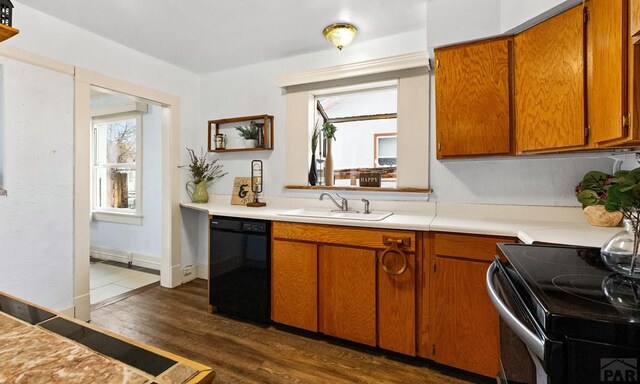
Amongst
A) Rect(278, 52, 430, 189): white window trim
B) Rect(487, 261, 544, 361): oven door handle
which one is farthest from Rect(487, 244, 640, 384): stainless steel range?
Rect(278, 52, 430, 189): white window trim

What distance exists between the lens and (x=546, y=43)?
1.72m

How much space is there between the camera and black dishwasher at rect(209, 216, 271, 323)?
7.85 feet

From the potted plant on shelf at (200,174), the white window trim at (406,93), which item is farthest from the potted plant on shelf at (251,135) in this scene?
the white window trim at (406,93)

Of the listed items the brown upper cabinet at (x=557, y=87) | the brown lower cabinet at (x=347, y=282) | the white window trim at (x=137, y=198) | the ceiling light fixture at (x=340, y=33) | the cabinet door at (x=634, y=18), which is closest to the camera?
the cabinet door at (x=634, y=18)

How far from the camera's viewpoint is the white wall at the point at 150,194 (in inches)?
151

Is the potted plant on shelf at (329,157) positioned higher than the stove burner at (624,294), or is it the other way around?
the potted plant on shelf at (329,157)

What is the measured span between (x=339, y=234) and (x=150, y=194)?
2.88m

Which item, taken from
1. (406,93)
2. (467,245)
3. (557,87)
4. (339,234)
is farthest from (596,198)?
(339,234)

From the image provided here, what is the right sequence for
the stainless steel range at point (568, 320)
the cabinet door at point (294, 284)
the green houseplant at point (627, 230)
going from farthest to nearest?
the cabinet door at point (294, 284), the green houseplant at point (627, 230), the stainless steel range at point (568, 320)

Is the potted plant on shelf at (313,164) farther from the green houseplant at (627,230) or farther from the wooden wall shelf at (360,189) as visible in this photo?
the green houseplant at (627,230)

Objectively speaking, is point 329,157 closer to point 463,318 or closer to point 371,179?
point 371,179

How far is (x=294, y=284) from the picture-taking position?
2289mm

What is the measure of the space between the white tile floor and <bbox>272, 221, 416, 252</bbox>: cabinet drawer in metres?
1.99

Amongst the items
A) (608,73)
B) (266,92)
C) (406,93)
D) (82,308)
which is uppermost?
(266,92)
